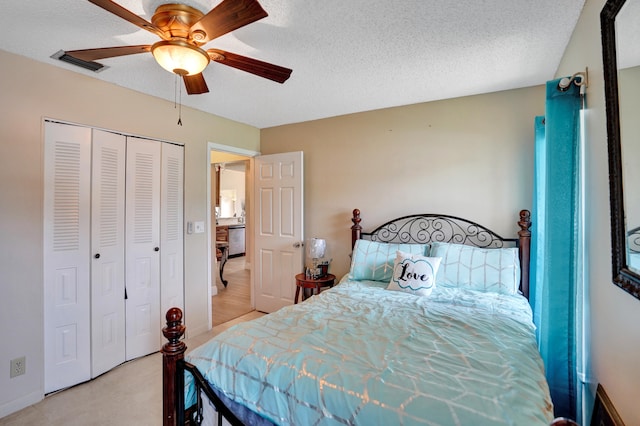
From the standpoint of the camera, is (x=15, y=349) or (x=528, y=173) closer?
(x=15, y=349)

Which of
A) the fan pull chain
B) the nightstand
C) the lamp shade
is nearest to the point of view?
the fan pull chain

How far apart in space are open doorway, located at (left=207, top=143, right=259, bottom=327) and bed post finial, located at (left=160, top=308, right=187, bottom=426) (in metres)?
2.22

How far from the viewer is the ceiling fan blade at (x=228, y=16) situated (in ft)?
4.09

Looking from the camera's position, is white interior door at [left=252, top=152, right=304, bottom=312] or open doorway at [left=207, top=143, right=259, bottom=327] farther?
open doorway at [left=207, top=143, right=259, bottom=327]

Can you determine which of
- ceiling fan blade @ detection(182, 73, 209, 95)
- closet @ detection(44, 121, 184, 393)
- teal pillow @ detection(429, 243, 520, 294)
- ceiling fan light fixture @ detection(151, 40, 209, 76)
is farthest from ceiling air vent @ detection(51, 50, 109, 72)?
teal pillow @ detection(429, 243, 520, 294)

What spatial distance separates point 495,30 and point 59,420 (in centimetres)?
370

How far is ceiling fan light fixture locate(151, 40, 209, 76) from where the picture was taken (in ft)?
5.10

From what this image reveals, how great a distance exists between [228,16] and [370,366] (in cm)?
159

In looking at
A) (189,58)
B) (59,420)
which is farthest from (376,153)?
(59,420)

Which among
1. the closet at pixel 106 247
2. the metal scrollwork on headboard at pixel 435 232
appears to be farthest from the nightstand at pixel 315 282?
the closet at pixel 106 247

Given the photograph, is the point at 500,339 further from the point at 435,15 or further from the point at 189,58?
the point at 189,58

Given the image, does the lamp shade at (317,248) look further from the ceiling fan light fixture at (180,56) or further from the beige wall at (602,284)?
the beige wall at (602,284)

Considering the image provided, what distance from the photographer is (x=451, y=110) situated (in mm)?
2977

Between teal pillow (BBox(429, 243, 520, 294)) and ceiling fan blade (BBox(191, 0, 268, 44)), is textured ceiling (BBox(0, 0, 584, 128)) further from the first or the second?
teal pillow (BBox(429, 243, 520, 294))
